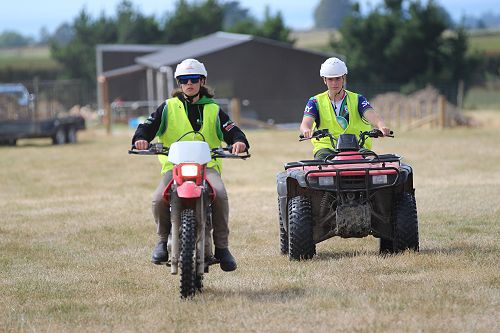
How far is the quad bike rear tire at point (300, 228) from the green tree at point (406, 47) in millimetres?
Answer: 54361

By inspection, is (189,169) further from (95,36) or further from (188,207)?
(95,36)

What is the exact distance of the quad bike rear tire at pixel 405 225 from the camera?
10594 mm

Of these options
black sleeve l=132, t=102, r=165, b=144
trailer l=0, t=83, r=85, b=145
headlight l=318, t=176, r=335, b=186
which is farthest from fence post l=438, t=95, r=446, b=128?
black sleeve l=132, t=102, r=165, b=144

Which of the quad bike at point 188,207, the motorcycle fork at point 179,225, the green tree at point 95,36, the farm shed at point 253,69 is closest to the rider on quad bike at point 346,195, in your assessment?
the quad bike at point 188,207

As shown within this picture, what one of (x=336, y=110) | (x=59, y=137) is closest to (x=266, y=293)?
(x=336, y=110)

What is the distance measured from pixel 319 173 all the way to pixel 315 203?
0.42 metres

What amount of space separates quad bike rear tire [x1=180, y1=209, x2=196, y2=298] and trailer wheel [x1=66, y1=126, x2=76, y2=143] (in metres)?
30.9

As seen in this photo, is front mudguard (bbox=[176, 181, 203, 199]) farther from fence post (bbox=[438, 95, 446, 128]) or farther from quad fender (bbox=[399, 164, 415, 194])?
fence post (bbox=[438, 95, 446, 128])

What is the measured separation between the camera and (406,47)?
6550cm

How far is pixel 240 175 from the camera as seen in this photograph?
2438 cm

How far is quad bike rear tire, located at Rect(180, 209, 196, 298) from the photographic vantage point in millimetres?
8359

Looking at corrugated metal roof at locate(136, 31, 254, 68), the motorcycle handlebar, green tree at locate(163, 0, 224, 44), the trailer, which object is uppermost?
green tree at locate(163, 0, 224, 44)

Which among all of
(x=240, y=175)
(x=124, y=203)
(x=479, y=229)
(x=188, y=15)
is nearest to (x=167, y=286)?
(x=479, y=229)

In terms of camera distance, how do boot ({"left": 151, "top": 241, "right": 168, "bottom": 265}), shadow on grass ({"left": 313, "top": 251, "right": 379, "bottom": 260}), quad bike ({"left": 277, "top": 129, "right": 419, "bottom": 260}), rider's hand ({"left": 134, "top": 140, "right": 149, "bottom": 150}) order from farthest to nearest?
1. shadow on grass ({"left": 313, "top": 251, "right": 379, "bottom": 260})
2. quad bike ({"left": 277, "top": 129, "right": 419, "bottom": 260})
3. rider's hand ({"left": 134, "top": 140, "right": 149, "bottom": 150})
4. boot ({"left": 151, "top": 241, "right": 168, "bottom": 265})
